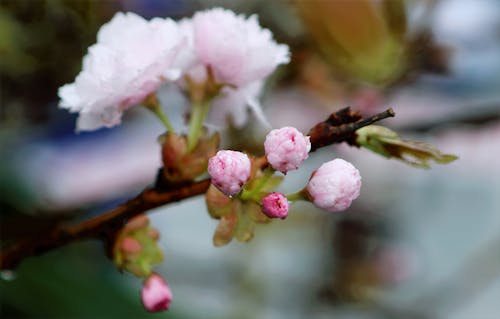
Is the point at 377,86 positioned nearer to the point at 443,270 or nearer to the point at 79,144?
the point at 79,144

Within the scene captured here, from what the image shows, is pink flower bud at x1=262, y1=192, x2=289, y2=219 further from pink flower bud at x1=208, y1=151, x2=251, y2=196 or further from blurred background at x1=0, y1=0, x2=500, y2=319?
blurred background at x1=0, y1=0, x2=500, y2=319

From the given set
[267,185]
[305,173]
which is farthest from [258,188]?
[305,173]

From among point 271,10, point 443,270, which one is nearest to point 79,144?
point 271,10

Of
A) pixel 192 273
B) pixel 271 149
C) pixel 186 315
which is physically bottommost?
pixel 271 149

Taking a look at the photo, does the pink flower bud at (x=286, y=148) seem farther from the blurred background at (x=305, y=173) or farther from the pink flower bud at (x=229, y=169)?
the blurred background at (x=305, y=173)

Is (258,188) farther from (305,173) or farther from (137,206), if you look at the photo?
(305,173)

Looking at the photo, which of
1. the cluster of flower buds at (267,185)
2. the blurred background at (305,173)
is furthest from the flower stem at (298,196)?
the blurred background at (305,173)
